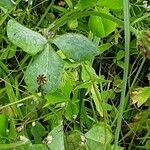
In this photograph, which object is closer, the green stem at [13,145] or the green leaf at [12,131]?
the green stem at [13,145]

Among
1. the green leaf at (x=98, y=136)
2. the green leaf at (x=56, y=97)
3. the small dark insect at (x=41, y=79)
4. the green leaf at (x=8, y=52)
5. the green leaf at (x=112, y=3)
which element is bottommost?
the green leaf at (x=98, y=136)

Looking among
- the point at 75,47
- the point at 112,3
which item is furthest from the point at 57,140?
the point at 112,3

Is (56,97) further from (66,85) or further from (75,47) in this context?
(75,47)

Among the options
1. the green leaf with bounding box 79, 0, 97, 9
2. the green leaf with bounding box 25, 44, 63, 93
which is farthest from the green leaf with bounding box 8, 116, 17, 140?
the green leaf with bounding box 79, 0, 97, 9

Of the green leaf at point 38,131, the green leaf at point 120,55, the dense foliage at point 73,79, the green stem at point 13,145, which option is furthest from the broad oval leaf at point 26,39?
the green leaf at point 120,55

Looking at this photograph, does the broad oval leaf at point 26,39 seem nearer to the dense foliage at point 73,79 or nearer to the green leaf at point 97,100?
the dense foliage at point 73,79

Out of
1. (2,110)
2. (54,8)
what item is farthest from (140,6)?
(2,110)
